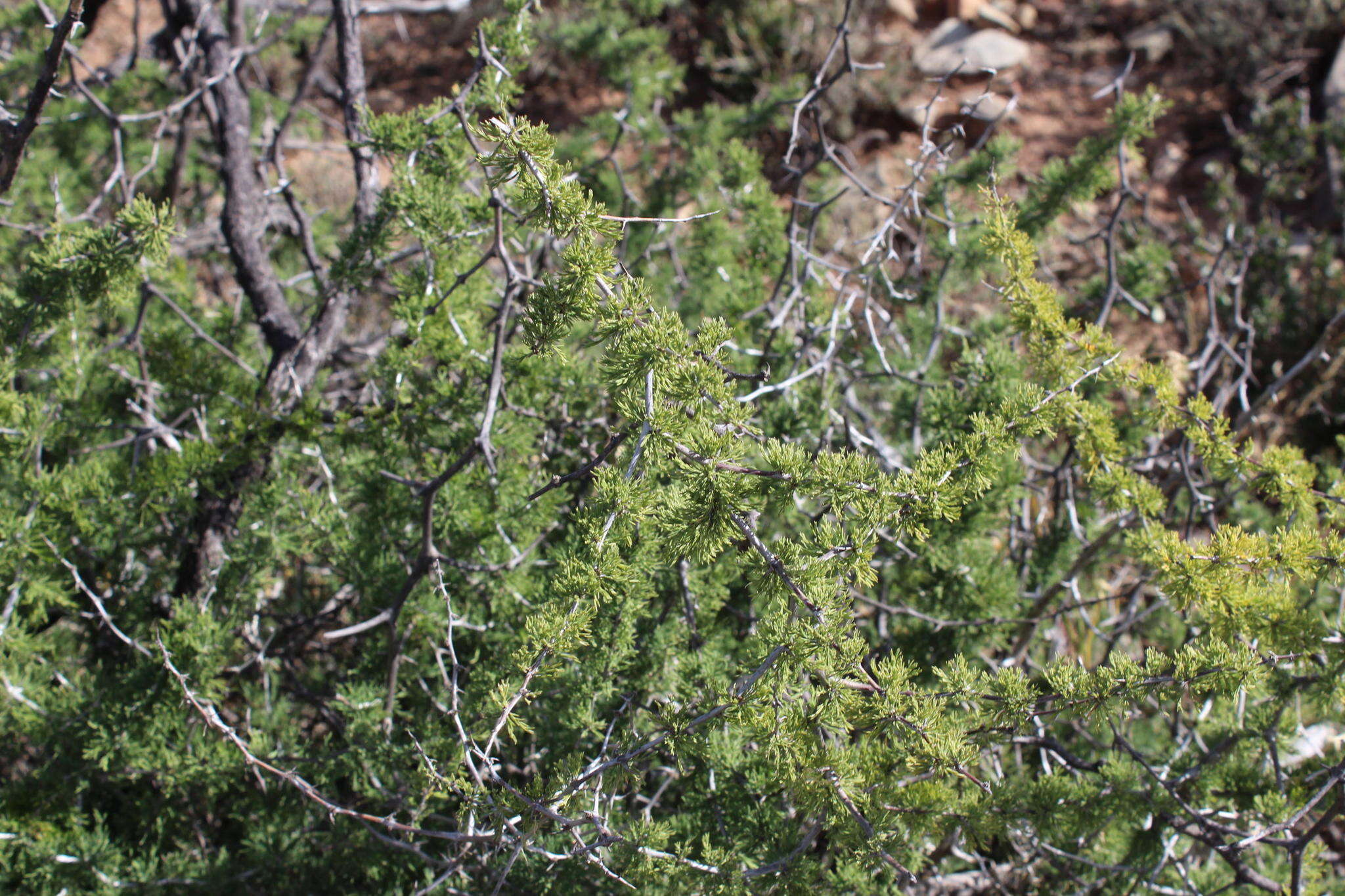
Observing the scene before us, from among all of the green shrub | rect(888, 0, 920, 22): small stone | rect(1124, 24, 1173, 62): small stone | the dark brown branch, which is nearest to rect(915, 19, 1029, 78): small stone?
rect(888, 0, 920, 22): small stone

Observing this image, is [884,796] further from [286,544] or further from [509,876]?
[286,544]

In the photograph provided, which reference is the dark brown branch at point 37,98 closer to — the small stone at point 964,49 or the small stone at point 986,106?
the small stone at point 986,106

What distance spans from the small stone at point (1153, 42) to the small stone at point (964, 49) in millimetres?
651

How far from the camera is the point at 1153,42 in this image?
561cm

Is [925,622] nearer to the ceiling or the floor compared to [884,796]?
nearer to the floor

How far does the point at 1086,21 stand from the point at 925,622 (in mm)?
5594

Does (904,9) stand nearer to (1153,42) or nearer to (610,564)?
(1153,42)

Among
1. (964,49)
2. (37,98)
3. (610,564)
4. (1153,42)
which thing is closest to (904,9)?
(964,49)

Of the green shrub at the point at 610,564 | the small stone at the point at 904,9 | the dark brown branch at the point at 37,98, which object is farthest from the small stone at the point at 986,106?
the dark brown branch at the point at 37,98

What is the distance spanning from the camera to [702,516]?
3.71 feet

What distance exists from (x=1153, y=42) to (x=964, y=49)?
1.12 m

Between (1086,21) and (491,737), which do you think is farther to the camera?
(1086,21)

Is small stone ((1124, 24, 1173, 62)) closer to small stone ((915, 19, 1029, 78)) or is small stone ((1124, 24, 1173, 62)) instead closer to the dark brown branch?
small stone ((915, 19, 1029, 78))

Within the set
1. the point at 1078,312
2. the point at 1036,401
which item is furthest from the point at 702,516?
the point at 1078,312
